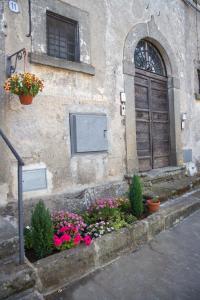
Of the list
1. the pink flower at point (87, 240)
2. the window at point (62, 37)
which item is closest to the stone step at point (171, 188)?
the pink flower at point (87, 240)

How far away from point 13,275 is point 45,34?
3631 millimetres

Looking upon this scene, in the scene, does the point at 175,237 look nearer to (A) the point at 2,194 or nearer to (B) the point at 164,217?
(B) the point at 164,217

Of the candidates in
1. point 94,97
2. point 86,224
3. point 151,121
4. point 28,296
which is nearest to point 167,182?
point 151,121

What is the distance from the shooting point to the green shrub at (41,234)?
288 centimetres

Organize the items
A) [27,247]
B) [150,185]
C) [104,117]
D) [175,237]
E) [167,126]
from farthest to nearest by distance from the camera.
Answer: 1. [167,126]
2. [150,185]
3. [104,117]
4. [175,237]
5. [27,247]

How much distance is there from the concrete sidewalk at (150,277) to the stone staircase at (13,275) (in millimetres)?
345

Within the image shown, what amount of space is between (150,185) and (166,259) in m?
2.46

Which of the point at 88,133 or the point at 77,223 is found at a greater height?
the point at 88,133

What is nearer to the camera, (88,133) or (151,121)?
(88,133)

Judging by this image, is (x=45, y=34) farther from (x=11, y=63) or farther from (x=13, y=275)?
(x=13, y=275)

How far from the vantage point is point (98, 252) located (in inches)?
126

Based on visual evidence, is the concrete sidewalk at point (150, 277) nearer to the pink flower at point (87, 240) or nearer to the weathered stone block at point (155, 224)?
the weathered stone block at point (155, 224)

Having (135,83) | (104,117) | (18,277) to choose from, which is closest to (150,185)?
(104,117)

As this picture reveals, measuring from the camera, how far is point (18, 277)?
2408mm
